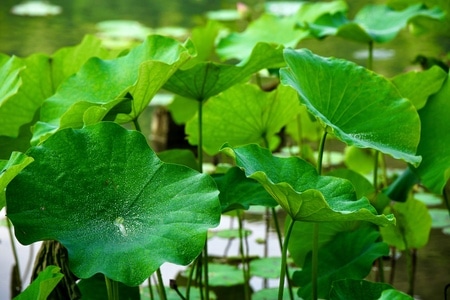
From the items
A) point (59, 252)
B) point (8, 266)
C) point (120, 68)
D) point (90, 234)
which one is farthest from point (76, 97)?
point (8, 266)

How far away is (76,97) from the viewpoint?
3.98 feet

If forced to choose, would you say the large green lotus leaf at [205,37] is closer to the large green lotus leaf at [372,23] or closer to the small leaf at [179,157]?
the large green lotus leaf at [372,23]

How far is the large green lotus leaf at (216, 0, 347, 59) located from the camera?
178 centimetres

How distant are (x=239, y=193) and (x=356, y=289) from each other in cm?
20

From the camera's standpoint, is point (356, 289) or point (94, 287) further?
point (94, 287)

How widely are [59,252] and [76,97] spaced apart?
0.70 ft

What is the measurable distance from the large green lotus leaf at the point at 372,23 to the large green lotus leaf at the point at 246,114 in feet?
1.18

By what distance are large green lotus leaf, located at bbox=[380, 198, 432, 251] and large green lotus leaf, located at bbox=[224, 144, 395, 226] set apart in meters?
0.51

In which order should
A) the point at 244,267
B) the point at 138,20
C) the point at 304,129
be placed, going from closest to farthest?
the point at 244,267, the point at 304,129, the point at 138,20

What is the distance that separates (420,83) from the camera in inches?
52.0

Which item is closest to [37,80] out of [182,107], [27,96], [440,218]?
[27,96]

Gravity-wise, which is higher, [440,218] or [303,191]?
[303,191]

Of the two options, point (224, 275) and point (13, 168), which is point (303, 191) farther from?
point (224, 275)

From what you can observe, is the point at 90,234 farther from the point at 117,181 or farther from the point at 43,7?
the point at 43,7
